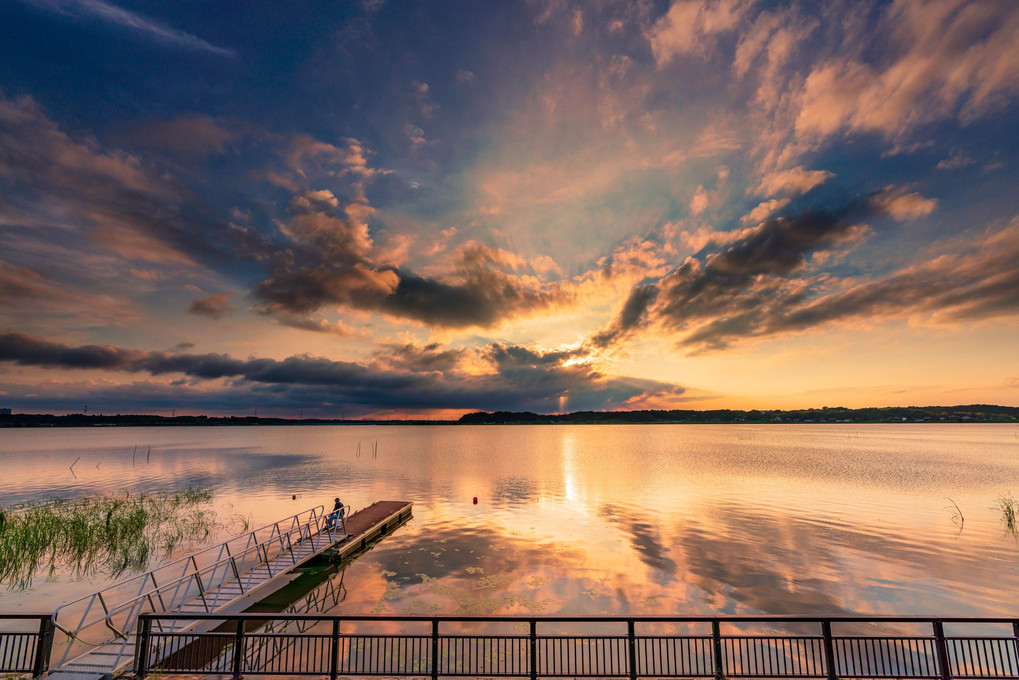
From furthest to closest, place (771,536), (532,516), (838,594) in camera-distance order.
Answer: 1. (532,516)
2. (771,536)
3. (838,594)

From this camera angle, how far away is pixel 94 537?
3253cm

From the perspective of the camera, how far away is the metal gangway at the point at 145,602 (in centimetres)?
1312

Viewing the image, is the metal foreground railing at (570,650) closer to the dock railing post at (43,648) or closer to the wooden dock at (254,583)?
the wooden dock at (254,583)

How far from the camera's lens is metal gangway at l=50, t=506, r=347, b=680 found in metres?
13.1

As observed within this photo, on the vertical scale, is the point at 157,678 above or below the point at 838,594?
above

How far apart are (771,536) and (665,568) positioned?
1214cm

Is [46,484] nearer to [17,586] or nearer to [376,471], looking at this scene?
[376,471]

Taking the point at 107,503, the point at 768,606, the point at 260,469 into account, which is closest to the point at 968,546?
the point at 768,606

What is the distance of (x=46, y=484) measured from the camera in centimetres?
6488

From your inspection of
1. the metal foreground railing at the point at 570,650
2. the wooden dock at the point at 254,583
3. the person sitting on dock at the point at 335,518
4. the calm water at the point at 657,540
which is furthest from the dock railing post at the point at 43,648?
the person sitting on dock at the point at 335,518

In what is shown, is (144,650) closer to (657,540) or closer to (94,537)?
(94,537)

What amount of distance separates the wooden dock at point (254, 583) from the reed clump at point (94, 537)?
961 centimetres

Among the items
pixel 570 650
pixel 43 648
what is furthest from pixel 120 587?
pixel 570 650

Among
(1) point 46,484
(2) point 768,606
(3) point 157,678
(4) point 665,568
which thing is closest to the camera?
(3) point 157,678
